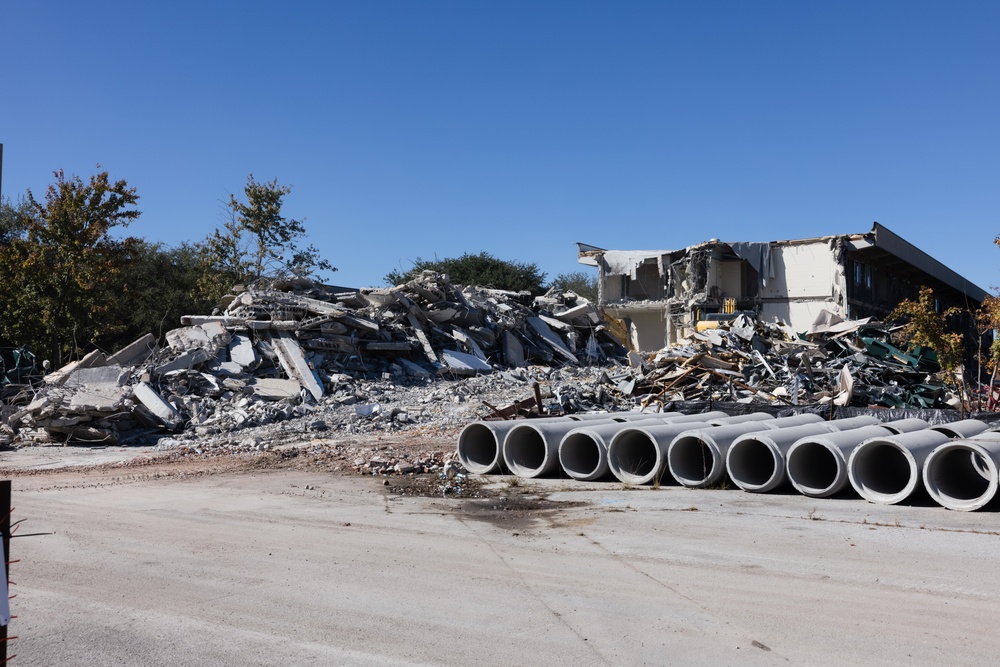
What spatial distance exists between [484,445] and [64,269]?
1972 cm

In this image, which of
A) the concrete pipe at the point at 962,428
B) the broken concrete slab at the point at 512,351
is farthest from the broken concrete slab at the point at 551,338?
the concrete pipe at the point at 962,428

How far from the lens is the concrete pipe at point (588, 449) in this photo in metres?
10.5

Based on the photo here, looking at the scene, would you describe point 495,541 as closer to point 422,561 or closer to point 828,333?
point 422,561

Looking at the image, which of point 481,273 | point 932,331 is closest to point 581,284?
point 481,273

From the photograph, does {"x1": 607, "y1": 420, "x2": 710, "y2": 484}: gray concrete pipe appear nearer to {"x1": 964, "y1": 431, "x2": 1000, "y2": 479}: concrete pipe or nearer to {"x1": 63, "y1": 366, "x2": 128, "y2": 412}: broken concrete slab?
{"x1": 964, "y1": 431, "x2": 1000, "y2": 479}: concrete pipe

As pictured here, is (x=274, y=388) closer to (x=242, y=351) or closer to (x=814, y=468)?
(x=242, y=351)

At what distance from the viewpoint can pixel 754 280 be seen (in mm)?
33812

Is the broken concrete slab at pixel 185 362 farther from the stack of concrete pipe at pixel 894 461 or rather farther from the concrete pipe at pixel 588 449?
the stack of concrete pipe at pixel 894 461

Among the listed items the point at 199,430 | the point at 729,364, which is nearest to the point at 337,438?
the point at 199,430

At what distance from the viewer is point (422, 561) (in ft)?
21.4

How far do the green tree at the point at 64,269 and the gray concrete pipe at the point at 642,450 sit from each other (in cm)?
1996

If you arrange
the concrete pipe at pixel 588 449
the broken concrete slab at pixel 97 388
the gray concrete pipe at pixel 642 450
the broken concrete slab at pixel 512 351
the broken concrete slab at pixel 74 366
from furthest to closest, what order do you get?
the broken concrete slab at pixel 512 351, the broken concrete slab at pixel 74 366, the broken concrete slab at pixel 97 388, the concrete pipe at pixel 588 449, the gray concrete pipe at pixel 642 450

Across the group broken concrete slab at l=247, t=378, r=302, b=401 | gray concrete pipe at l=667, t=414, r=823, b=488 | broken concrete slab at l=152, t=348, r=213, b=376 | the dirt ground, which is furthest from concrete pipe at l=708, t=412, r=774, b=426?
broken concrete slab at l=152, t=348, r=213, b=376

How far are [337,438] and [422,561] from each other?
9413mm
